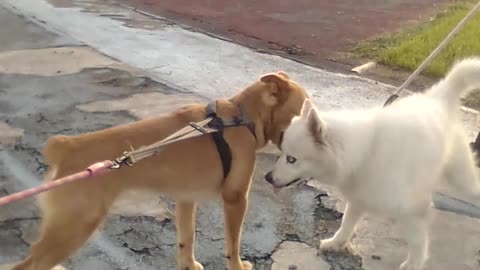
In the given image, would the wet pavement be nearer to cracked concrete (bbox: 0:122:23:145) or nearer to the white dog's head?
cracked concrete (bbox: 0:122:23:145)

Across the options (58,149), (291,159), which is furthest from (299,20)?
(58,149)

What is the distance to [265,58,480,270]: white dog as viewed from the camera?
3789mm

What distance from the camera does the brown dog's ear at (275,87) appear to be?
398cm

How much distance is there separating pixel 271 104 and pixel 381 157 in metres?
0.63

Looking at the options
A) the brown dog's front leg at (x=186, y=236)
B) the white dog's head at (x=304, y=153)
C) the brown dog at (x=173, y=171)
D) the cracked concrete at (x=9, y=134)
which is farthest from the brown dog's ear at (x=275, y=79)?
the cracked concrete at (x=9, y=134)

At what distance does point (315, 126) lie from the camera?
12.1 feet

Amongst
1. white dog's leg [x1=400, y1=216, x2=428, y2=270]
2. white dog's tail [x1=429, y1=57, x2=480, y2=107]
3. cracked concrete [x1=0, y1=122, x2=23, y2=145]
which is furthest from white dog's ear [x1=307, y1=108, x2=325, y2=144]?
cracked concrete [x1=0, y1=122, x2=23, y2=145]

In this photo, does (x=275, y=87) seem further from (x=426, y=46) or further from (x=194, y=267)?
(x=426, y=46)

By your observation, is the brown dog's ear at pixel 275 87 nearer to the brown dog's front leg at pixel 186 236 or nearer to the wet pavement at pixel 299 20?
the brown dog's front leg at pixel 186 236

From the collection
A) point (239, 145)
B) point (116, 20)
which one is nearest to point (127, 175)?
point (239, 145)

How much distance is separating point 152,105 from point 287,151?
326 cm

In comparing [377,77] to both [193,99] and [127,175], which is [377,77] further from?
[127,175]

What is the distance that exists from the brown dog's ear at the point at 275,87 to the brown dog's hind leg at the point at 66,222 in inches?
40.8

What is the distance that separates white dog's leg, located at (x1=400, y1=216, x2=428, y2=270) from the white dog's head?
0.52m
